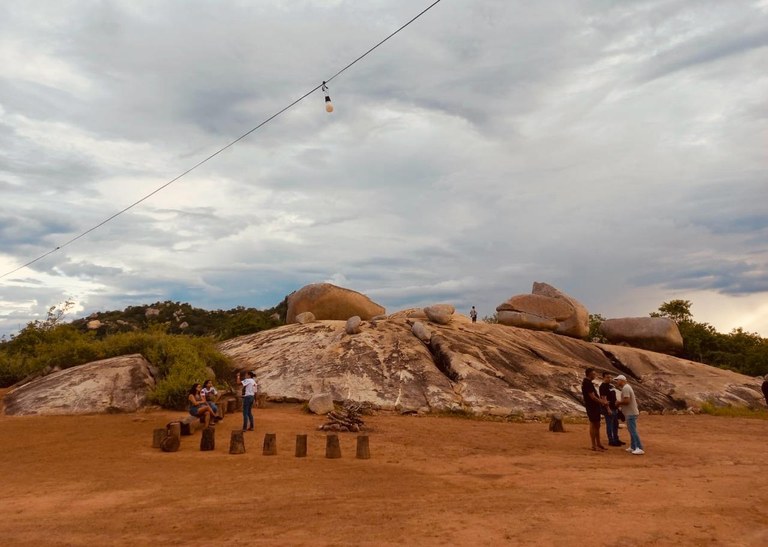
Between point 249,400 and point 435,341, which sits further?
point 435,341

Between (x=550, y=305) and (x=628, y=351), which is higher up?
(x=550, y=305)

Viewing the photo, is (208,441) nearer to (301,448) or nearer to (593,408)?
(301,448)

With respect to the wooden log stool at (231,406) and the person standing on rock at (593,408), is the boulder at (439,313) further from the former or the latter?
the person standing on rock at (593,408)

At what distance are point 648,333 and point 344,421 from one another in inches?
850

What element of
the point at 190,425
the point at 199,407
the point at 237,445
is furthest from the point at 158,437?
the point at 237,445

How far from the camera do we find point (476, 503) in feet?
28.0

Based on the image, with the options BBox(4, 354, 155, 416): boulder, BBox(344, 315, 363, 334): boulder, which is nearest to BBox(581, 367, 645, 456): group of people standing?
BBox(344, 315, 363, 334): boulder

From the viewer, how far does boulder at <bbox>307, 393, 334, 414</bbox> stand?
17664mm

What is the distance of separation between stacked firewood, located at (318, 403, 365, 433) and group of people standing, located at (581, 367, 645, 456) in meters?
5.82

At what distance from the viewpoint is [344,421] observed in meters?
15.9

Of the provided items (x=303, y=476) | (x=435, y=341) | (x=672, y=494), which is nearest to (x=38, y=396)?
(x=303, y=476)

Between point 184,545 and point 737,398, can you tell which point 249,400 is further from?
point 737,398

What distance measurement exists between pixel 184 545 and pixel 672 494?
277 inches

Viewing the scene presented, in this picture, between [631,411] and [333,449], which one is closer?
[333,449]
